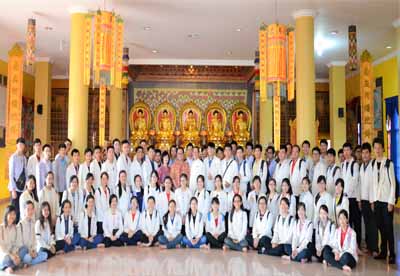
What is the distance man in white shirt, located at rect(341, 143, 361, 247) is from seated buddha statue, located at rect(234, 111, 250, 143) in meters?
7.30

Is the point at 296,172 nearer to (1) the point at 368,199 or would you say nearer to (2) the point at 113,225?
(1) the point at 368,199

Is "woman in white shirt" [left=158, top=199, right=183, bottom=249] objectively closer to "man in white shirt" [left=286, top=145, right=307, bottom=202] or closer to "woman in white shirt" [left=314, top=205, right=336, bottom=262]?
"man in white shirt" [left=286, top=145, right=307, bottom=202]

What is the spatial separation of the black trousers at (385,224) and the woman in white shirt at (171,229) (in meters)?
2.89

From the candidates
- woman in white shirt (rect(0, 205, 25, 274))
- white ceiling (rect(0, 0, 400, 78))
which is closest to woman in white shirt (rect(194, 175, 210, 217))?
woman in white shirt (rect(0, 205, 25, 274))

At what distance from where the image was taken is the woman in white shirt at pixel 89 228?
6336mm

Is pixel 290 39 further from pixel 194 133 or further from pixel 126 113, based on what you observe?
pixel 126 113

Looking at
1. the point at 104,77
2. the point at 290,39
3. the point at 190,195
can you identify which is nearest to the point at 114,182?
the point at 190,195

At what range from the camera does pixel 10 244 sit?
16.9ft

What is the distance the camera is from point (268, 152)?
25.0 feet

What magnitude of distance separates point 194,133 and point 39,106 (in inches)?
191

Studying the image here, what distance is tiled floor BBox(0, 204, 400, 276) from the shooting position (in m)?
5.05

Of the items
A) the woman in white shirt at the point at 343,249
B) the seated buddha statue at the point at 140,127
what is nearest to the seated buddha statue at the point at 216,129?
the seated buddha statue at the point at 140,127

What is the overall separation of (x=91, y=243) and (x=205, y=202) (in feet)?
6.25

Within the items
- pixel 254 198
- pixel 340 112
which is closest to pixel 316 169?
pixel 254 198
